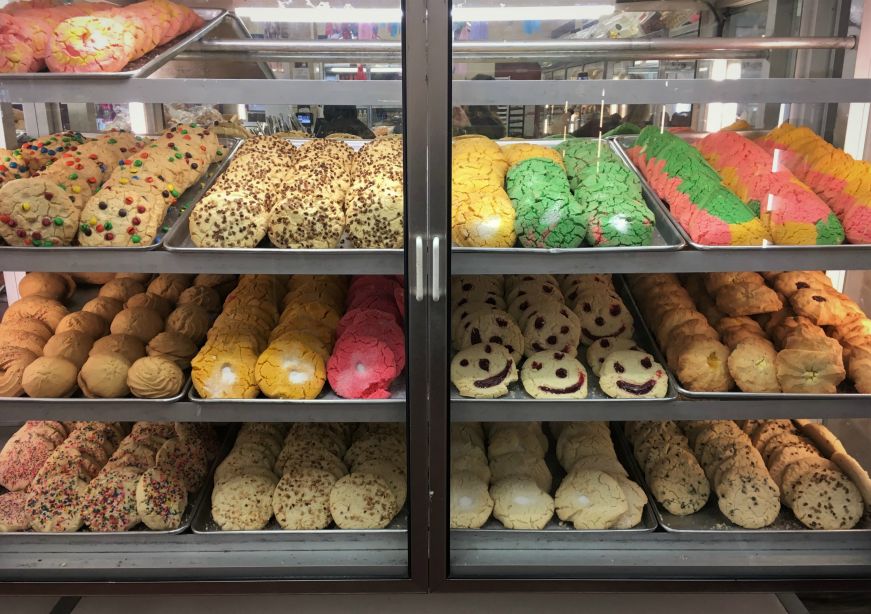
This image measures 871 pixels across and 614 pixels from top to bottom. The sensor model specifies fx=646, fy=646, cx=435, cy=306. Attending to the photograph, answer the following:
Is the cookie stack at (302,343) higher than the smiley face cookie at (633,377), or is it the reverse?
the cookie stack at (302,343)

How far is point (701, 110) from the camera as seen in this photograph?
1.85 meters

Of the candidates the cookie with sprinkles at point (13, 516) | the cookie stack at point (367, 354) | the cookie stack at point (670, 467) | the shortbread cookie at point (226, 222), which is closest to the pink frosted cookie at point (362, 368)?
the cookie stack at point (367, 354)

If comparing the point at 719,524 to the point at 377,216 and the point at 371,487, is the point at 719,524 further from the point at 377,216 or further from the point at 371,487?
the point at 377,216

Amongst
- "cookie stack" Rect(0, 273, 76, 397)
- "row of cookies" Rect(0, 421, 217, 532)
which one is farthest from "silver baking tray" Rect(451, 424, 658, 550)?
"cookie stack" Rect(0, 273, 76, 397)

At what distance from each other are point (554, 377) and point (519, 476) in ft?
1.19

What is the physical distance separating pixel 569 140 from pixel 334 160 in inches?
28.2

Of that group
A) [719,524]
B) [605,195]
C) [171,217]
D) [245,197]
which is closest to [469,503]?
[719,524]

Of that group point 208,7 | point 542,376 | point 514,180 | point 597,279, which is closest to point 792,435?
point 597,279

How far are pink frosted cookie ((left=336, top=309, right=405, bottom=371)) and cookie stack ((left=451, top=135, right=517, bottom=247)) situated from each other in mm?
364

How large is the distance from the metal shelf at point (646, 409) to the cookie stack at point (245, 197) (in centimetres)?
73

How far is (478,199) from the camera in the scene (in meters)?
1.76

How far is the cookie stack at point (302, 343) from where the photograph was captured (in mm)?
1792

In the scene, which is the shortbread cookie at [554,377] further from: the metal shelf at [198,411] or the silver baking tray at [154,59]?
the silver baking tray at [154,59]

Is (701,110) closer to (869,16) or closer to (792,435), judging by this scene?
(869,16)
